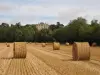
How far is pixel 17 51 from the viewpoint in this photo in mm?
28328

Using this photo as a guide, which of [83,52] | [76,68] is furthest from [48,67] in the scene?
[83,52]

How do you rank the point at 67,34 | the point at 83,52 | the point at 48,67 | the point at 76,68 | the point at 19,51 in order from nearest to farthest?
1. the point at 76,68
2. the point at 48,67
3. the point at 83,52
4. the point at 19,51
5. the point at 67,34

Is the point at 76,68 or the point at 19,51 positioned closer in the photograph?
the point at 76,68

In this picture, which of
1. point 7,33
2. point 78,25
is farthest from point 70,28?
point 7,33

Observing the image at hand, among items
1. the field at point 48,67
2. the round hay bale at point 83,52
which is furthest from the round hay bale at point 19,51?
the round hay bale at point 83,52

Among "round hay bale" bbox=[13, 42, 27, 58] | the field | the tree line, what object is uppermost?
the tree line

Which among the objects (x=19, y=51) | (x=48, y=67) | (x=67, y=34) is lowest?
(x=48, y=67)

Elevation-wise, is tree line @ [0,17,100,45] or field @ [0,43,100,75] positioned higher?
tree line @ [0,17,100,45]

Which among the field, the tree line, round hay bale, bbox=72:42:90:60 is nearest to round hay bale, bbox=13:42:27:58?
the field

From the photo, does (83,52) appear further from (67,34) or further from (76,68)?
(67,34)

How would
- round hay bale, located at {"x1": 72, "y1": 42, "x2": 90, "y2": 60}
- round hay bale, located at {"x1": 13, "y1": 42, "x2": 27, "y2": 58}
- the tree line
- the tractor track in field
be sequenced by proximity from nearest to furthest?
the tractor track in field → round hay bale, located at {"x1": 72, "y1": 42, "x2": 90, "y2": 60} → round hay bale, located at {"x1": 13, "y1": 42, "x2": 27, "y2": 58} → the tree line

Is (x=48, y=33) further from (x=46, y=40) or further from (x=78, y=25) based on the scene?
(x=78, y=25)

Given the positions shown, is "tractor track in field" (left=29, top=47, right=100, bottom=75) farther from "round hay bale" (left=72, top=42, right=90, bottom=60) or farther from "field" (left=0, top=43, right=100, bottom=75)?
"round hay bale" (left=72, top=42, right=90, bottom=60)

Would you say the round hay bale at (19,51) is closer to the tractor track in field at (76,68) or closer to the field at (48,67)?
the field at (48,67)
